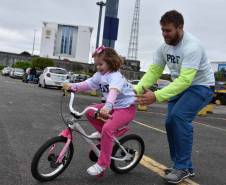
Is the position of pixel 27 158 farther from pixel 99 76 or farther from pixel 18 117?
pixel 18 117

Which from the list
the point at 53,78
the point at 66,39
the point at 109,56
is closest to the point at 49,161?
the point at 109,56

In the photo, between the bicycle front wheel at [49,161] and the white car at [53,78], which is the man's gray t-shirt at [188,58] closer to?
the bicycle front wheel at [49,161]

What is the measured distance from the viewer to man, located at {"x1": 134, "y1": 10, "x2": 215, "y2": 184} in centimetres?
520

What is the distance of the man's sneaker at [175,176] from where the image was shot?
5414mm

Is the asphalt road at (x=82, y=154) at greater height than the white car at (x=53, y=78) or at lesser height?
lesser

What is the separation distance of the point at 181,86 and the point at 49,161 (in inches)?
64.7

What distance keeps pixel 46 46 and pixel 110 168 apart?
149 metres

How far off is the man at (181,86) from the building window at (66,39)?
14763cm

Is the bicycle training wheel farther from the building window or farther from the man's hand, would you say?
the building window

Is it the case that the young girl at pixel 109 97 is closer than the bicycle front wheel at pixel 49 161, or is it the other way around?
the bicycle front wheel at pixel 49 161

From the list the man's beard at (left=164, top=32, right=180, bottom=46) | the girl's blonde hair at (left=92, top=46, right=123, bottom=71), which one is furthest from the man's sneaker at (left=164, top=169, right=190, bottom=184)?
the man's beard at (left=164, top=32, right=180, bottom=46)

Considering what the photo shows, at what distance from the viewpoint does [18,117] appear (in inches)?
423

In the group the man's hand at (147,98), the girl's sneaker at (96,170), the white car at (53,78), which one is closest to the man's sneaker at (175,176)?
the girl's sneaker at (96,170)

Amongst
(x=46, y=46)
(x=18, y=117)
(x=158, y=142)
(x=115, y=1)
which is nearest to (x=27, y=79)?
(x=115, y=1)
